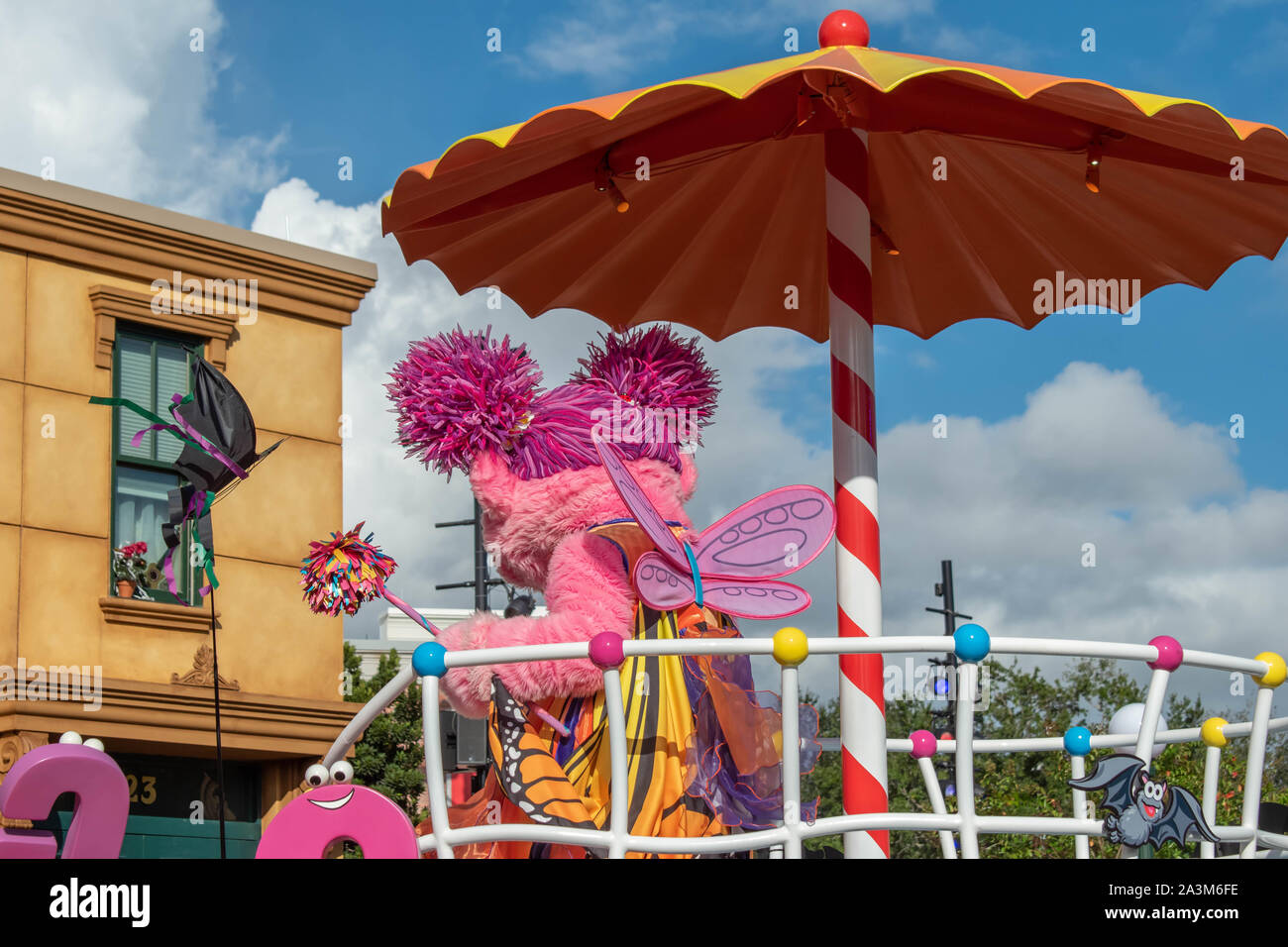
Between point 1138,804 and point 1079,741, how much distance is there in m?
0.54

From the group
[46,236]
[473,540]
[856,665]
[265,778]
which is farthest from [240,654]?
[856,665]

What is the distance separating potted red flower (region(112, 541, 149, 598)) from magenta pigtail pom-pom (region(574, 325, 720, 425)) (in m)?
8.02

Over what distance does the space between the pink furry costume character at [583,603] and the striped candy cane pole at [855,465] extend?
1.00ft

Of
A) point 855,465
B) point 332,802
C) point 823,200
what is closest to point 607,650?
point 332,802

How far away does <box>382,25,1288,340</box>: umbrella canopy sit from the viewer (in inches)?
168

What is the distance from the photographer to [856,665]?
4.63 metres

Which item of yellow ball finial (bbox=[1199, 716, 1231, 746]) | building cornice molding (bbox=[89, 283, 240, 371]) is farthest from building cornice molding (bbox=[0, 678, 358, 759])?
yellow ball finial (bbox=[1199, 716, 1231, 746])

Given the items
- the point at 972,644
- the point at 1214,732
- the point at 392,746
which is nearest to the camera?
the point at 972,644

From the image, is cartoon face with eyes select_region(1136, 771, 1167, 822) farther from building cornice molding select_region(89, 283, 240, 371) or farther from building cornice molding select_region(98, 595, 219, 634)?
building cornice molding select_region(89, 283, 240, 371)

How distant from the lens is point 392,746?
71.2 feet

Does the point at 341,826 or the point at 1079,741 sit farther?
the point at 1079,741

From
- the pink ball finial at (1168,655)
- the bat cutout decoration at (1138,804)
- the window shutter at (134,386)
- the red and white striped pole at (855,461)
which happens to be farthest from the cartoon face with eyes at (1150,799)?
the window shutter at (134,386)

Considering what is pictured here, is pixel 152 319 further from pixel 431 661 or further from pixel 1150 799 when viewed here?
pixel 1150 799

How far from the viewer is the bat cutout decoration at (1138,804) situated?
3.50 metres
